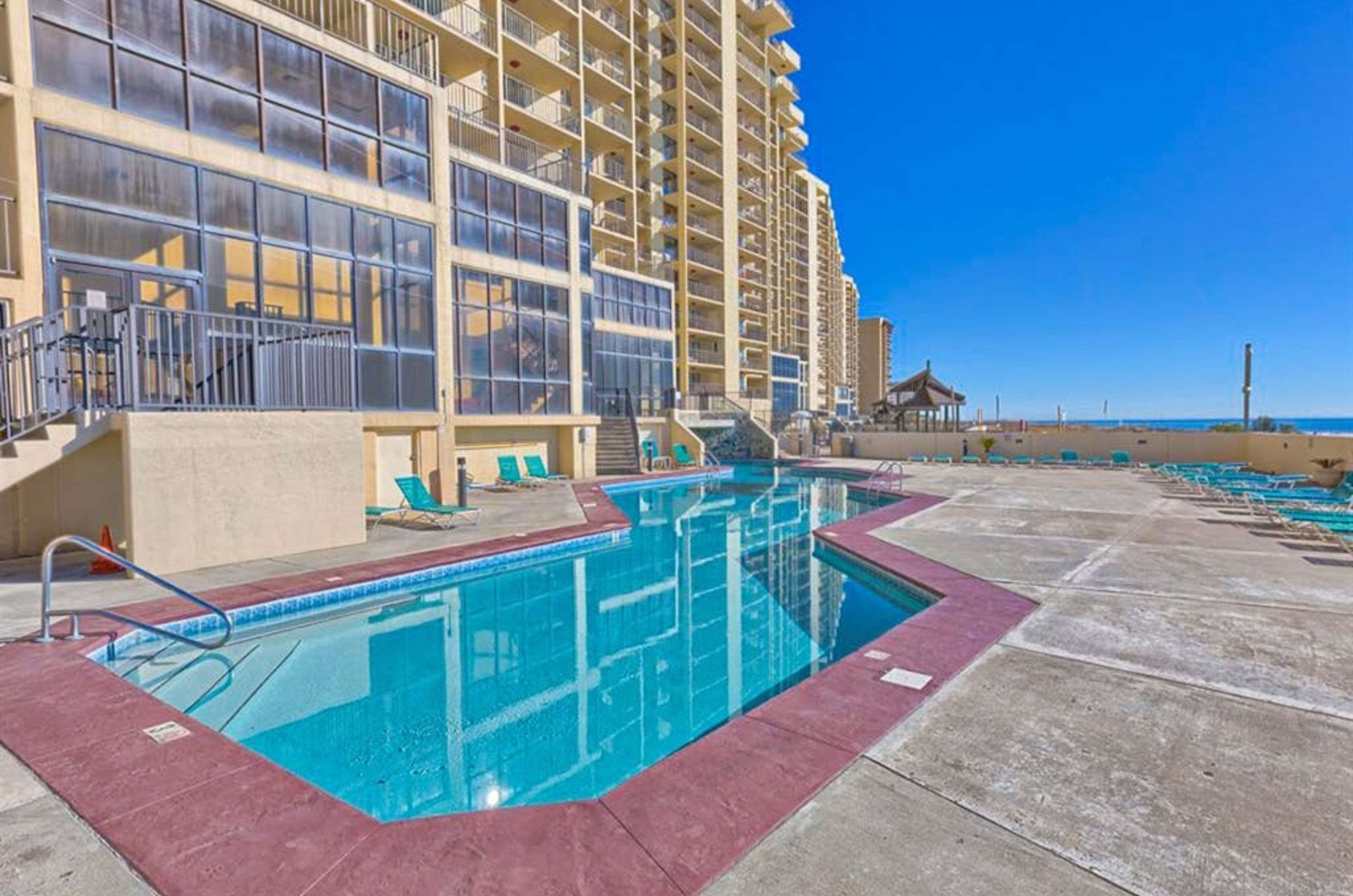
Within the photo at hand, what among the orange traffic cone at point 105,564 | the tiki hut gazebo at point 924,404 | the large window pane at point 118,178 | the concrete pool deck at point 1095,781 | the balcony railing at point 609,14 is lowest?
the concrete pool deck at point 1095,781

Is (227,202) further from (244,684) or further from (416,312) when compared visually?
(244,684)

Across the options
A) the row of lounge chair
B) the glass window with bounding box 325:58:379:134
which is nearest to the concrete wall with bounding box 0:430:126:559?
the glass window with bounding box 325:58:379:134

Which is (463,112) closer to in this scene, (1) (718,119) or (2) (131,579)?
(2) (131,579)

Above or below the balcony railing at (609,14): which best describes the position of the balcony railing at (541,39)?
below

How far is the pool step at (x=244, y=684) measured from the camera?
5066 millimetres

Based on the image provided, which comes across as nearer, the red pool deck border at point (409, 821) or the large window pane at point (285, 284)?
the red pool deck border at point (409, 821)

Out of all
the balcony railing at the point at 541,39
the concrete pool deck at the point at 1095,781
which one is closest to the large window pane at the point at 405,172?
the concrete pool deck at the point at 1095,781

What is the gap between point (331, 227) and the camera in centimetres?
1198

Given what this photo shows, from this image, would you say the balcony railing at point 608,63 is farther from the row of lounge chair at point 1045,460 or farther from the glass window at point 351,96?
the row of lounge chair at point 1045,460

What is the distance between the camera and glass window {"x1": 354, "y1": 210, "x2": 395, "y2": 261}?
1248cm

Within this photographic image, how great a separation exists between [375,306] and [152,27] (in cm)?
501

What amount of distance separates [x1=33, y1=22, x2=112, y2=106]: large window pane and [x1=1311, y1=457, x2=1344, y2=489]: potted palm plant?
28.0 meters

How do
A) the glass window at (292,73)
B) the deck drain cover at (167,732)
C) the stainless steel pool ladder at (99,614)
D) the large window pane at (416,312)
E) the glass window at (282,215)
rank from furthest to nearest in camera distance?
the large window pane at (416,312) → the glass window at (292,73) → the glass window at (282,215) → the stainless steel pool ladder at (99,614) → the deck drain cover at (167,732)

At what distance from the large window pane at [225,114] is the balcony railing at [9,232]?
270 centimetres
